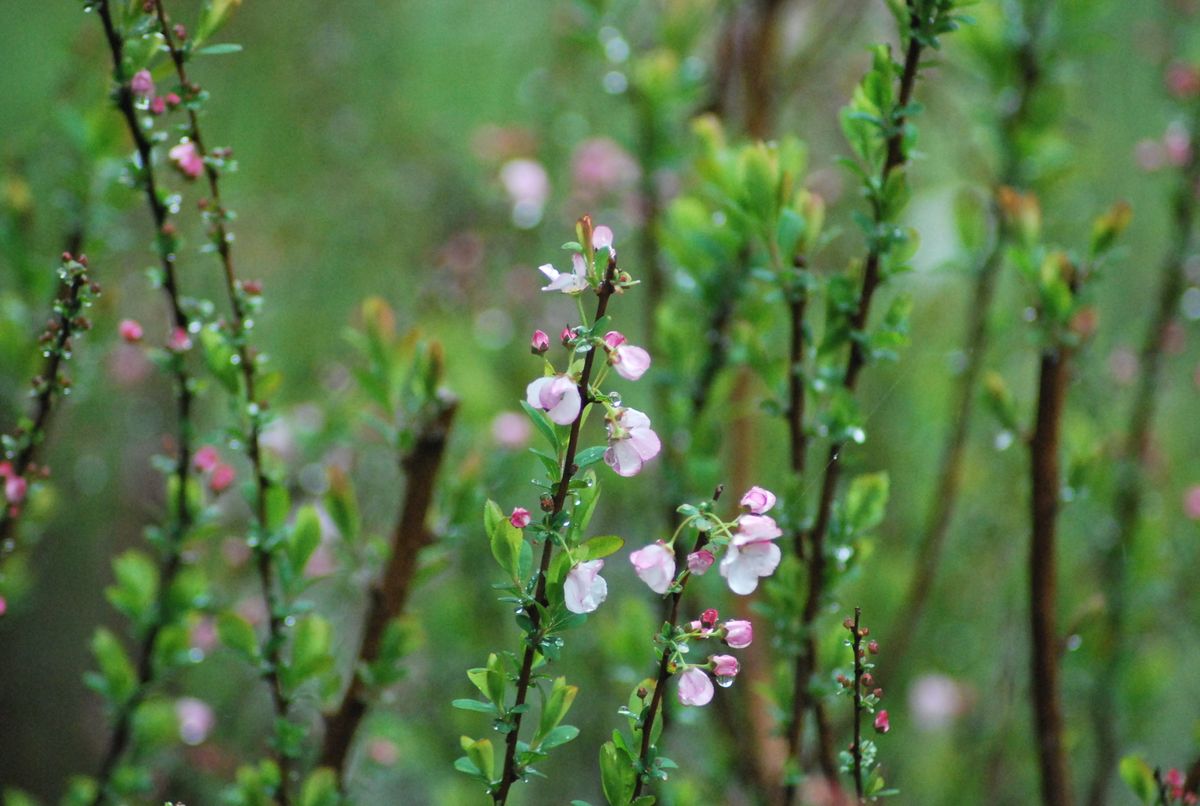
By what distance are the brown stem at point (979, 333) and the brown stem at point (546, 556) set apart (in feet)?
1.67

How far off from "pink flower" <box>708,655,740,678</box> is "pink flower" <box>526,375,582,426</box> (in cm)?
12

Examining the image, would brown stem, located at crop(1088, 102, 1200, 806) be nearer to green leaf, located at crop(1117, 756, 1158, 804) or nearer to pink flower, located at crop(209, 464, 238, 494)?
green leaf, located at crop(1117, 756, 1158, 804)

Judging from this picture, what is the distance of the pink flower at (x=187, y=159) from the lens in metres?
0.54

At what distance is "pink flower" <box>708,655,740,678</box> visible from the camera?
16.3 inches

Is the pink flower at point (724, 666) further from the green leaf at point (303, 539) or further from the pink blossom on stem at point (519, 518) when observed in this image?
the green leaf at point (303, 539)

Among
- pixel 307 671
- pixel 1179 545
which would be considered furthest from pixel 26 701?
pixel 1179 545

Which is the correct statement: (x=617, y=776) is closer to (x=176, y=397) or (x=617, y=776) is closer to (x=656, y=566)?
(x=656, y=566)

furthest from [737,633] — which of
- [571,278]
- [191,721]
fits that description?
[191,721]

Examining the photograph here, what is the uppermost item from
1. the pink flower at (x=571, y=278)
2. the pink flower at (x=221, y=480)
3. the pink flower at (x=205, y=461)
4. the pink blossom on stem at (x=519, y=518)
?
the pink flower at (x=221, y=480)

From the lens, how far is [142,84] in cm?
50

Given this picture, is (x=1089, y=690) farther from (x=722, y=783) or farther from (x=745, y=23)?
(x=745, y=23)

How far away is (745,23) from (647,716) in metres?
0.80

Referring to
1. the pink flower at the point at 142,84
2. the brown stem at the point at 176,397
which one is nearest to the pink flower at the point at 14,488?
the brown stem at the point at 176,397

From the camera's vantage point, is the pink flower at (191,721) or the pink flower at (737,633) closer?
the pink flower at (737,633)
